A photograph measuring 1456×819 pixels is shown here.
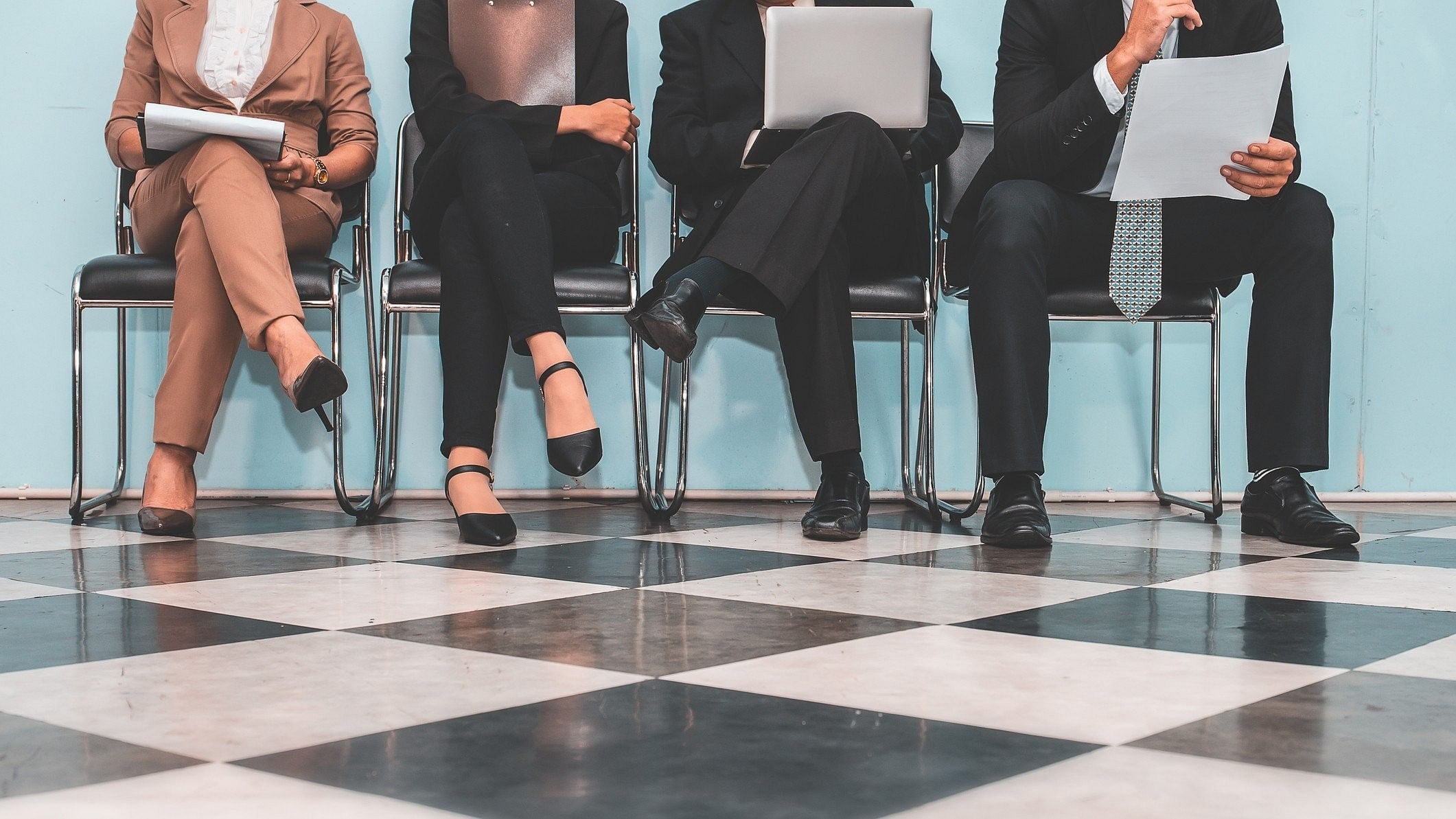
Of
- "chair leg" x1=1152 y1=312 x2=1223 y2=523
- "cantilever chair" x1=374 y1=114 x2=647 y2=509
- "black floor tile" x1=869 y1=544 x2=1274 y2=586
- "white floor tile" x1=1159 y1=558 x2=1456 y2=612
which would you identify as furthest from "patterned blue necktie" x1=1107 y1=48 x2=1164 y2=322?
"cantilever chair" x1=374 y1=114 x2=647 y2=509

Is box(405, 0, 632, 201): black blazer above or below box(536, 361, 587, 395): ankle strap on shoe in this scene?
above

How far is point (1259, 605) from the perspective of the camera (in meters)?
1.24

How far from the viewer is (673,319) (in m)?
1.71

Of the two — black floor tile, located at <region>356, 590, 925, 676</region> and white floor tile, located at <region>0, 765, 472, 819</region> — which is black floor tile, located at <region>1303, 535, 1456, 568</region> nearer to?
black floor tile, located at <region>356, 590, 925, 676</region>

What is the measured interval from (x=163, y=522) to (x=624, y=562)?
0.77 metres

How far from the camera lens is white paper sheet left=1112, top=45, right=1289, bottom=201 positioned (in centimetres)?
180

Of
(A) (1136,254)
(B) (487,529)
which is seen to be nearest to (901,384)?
(A) (1136,254)

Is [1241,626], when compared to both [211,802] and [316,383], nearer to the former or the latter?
[211,802]

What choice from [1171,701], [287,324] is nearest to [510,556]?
[287,324]

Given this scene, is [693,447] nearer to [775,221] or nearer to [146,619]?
[775,221]

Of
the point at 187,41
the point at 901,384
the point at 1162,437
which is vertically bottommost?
the point at 1162,437

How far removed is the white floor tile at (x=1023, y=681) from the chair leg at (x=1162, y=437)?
52.5 inches

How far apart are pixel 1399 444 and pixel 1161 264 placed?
105 cm

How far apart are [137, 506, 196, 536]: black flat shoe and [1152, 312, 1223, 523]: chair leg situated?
→ 65.6 inches
